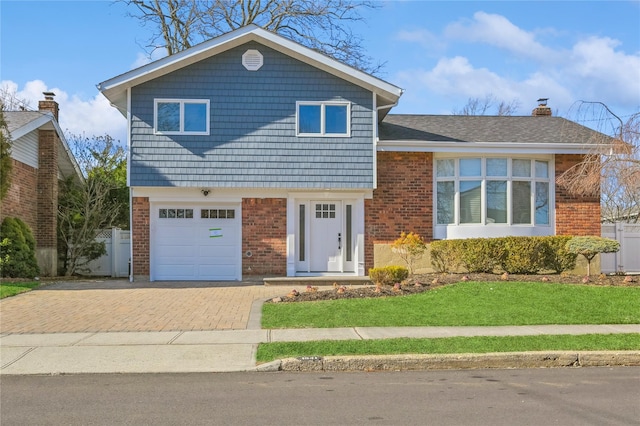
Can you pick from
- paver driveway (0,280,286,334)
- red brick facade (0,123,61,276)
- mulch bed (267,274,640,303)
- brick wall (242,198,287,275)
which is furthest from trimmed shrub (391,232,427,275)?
red brick facade (0,123,61,276)

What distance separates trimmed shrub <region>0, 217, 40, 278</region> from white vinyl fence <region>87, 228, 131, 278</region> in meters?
3.06

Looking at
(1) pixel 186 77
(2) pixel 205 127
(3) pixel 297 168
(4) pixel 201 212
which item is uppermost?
(1) pixel 186 77

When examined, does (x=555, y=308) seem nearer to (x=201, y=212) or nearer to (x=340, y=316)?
(x=340, y=316)

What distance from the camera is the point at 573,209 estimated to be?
61.3 feet

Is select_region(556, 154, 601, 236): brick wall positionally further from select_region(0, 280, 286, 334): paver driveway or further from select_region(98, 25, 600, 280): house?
select_region(0, 280, 286, 334): paver driveway

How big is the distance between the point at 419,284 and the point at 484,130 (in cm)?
745

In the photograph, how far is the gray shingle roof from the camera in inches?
731

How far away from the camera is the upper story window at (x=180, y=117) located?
17766 mm

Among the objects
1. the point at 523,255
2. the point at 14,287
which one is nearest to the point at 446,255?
the point at 523,255

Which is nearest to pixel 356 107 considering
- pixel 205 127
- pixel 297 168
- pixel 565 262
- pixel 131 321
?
pixel 297 168

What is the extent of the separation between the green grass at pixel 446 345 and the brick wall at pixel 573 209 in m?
9.41

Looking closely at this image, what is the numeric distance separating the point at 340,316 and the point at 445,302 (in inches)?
93.5

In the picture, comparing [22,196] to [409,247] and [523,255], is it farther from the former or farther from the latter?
[523,255]

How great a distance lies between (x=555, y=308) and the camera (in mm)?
11898
